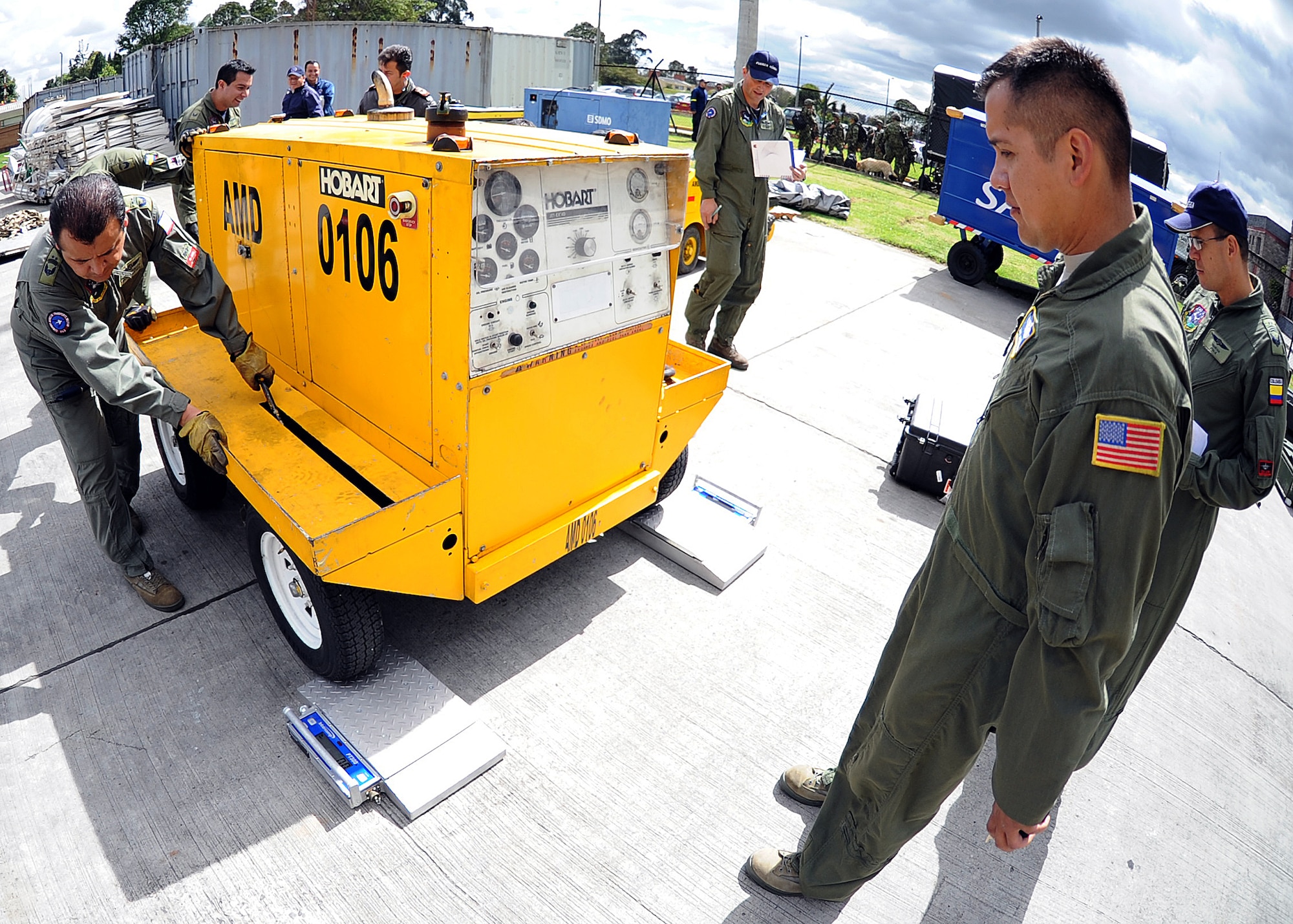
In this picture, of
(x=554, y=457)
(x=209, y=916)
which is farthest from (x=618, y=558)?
(x=209, y=916)

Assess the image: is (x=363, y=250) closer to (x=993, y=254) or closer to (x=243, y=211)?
(x=243, y=211)

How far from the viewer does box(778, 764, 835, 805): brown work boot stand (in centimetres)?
264

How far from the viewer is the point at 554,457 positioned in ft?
10.1

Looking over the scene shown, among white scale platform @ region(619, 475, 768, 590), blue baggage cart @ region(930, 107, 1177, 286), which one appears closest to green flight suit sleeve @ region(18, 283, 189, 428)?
white scale platform @ region(619, 475, 768, 590)

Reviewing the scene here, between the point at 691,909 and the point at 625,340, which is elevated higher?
the point at 625,340

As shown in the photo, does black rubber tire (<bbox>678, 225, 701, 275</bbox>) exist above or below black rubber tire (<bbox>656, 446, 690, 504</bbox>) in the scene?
above

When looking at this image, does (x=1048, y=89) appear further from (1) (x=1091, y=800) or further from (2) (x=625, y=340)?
(1) (x=1091, y=800)

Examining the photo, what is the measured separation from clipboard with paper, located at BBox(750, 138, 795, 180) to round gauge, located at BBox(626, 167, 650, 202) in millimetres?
2544

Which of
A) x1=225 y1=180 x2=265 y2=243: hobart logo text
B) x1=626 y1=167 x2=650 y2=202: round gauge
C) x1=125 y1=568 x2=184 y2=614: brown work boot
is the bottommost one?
x1=125 y1=568 x2=184 y2=614: brown work boot

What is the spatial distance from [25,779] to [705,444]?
11.8 ft

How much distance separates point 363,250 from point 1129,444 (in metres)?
2.43

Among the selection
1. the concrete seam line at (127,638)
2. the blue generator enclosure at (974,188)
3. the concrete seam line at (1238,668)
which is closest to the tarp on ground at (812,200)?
the blue generator enclosure at (974,188)

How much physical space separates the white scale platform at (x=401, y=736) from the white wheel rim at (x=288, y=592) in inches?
7.8

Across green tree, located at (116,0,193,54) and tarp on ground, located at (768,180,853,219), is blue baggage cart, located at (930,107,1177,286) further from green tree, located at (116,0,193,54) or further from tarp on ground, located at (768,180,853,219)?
green tree, located at (116,0,193,54)
